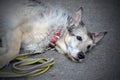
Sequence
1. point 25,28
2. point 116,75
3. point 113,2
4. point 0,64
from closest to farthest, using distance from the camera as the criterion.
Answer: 1. point 0,64
2. point 116,75
3. point 25,28
4. point 113,2

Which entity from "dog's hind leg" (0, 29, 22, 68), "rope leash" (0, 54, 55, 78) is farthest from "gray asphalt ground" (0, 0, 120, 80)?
"dog's hind leg" (0, 29, 22, 68)

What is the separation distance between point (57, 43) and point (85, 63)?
49 centimetres

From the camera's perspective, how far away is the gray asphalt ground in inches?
95.6

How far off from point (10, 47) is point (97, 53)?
1237 mm

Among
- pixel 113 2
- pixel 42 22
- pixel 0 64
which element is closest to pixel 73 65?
pixel 42 22

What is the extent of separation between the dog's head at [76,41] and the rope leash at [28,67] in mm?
380

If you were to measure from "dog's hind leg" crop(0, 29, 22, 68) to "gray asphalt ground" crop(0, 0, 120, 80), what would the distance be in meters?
0.38

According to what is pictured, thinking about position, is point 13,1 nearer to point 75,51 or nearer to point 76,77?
point 75,51

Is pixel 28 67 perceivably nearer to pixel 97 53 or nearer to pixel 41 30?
pixel 41 30

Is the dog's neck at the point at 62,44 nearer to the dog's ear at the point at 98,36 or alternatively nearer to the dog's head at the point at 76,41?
the dog's head at the point at 76,41

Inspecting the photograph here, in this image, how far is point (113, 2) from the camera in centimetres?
424

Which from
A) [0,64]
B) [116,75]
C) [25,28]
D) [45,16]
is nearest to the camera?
[0,64]

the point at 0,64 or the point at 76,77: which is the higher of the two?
the point at 0,64

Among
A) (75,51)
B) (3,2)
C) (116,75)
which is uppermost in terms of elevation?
(3,2)
